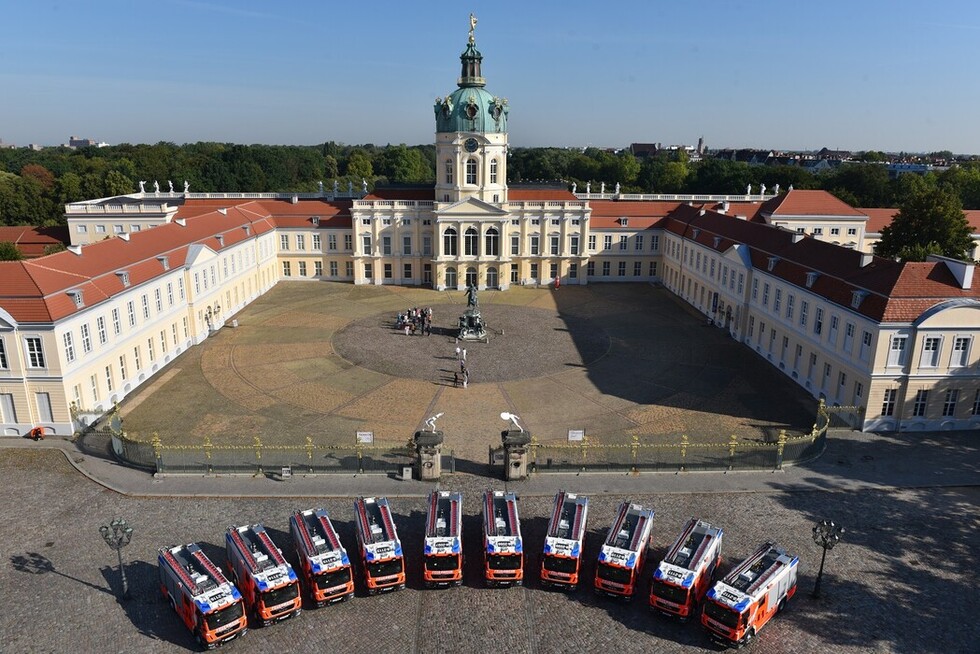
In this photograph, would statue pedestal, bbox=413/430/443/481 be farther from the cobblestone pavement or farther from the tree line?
the tree line

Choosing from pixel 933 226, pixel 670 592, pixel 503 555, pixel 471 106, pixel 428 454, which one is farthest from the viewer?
pixel 471 106

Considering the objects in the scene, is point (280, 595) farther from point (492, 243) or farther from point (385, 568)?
point (492, 243)

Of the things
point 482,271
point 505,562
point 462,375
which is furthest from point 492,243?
point 505,562

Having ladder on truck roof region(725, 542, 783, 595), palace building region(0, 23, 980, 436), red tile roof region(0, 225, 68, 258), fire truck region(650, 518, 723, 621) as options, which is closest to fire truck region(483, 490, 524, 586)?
fire truck region(650, 518, 723, 621)

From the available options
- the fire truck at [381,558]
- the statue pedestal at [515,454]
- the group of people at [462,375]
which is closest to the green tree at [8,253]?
the group of people at [462,375]

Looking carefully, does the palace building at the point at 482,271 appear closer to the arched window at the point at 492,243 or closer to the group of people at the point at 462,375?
the arched window at the point at 492,243

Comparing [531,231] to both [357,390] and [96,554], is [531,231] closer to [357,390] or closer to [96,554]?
[357,390]
